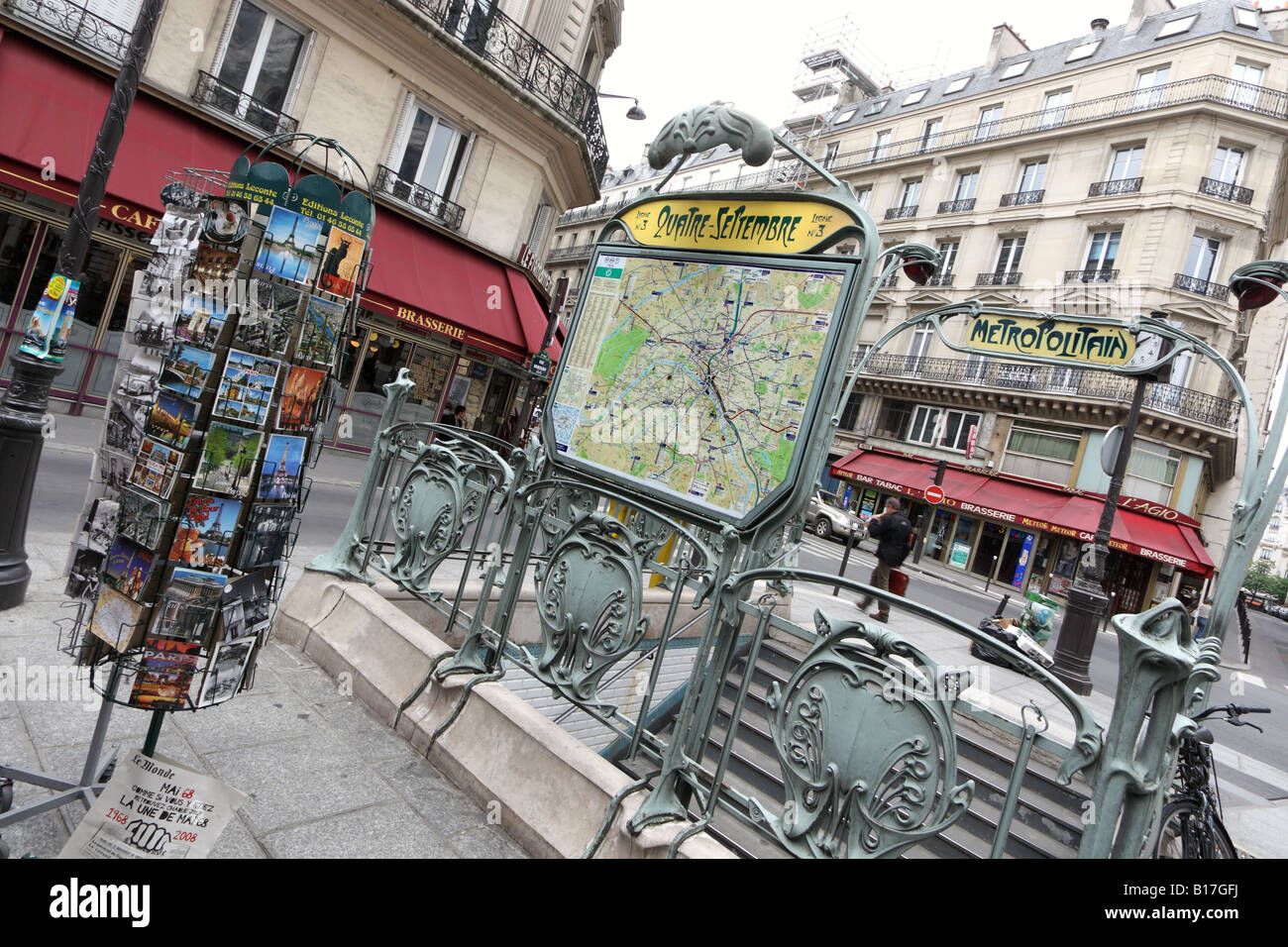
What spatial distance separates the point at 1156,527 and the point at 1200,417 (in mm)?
4470

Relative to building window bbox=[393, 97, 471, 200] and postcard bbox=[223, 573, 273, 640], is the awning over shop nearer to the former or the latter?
building window bbox=[393, 97, 471, 200]

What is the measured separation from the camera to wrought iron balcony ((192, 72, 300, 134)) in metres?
11.6

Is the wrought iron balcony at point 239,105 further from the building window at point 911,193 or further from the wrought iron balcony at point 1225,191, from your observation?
the building window at point 911,193

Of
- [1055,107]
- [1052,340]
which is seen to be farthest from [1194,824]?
[1055,107]

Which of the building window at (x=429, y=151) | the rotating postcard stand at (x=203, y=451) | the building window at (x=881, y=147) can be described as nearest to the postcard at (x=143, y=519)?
the rotating postcard stand at (x=203, y=451)

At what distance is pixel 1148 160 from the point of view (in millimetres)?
25281

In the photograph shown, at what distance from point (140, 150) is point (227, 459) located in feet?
36.9

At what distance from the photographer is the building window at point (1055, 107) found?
2816 centimetres

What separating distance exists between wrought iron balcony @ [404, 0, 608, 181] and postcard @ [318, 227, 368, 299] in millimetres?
13362

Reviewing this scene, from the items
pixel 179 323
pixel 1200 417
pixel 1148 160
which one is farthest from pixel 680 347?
pixel 1148 160

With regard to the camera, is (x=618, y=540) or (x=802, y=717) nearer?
(x=802, y=717)

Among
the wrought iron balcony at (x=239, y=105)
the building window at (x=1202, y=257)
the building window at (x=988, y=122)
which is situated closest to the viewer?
the wrought iron balcony at (x=239, y=105)

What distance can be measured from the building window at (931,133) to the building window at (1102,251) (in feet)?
32.3

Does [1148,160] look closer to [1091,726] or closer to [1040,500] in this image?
[1040,500]
